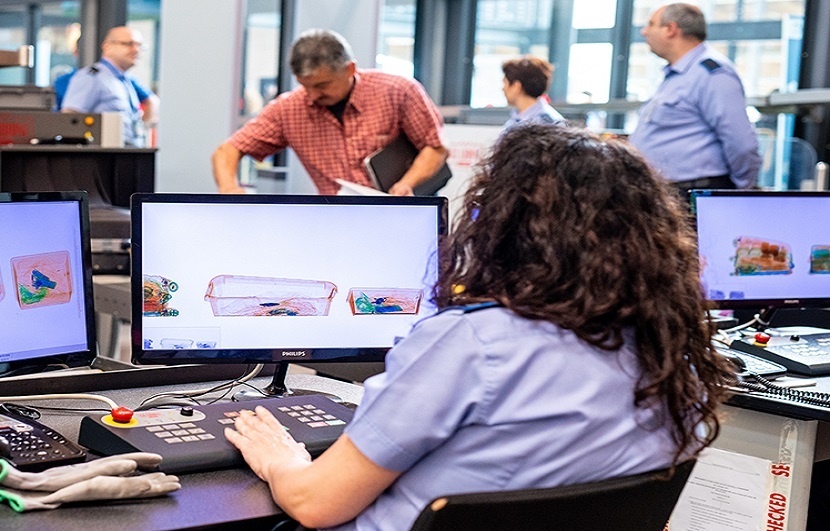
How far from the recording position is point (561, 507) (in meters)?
1.15

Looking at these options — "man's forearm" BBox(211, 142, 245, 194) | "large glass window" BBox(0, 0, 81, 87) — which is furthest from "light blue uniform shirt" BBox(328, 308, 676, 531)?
"large glass window" BBox(0, 0, 81, 87)

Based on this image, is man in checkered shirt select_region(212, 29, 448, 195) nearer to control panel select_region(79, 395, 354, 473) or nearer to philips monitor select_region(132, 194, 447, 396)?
philips monitor select_region(132, 194, 447, 396)

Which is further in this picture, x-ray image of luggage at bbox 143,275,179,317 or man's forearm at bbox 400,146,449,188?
man's forearm at bbox 400,146,449,188

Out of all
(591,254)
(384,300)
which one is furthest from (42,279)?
(591,254)

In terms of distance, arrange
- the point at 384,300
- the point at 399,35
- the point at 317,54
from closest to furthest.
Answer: the point at 384,300
the point at 317,54
the point at 399,35

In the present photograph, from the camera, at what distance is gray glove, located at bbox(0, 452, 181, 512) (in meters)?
1.37

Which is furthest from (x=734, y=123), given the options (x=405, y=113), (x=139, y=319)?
(x=139, y=319)

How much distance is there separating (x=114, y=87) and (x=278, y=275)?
4769 mm

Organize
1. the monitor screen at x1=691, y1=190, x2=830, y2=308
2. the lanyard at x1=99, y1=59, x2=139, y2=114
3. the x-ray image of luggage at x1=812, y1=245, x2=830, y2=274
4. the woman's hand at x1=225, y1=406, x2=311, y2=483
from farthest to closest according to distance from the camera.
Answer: the lanyard at x1=99, y1=59, x2=139, y2=114, the x-ray image of luggage at x1=812, y1=245, x2=830, y2=274, the monitor screen at x1=691, y1=190, x2=830, y2=308, the woman's hand at x1=225, y1=406, x2=311, y2=483

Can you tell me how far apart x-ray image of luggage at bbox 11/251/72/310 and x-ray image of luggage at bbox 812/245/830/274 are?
180cm

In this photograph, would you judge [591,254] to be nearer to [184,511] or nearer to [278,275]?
[184,511]

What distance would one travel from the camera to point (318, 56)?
3.63 metres

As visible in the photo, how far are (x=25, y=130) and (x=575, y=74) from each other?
172 inches

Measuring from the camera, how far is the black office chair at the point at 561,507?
3.65ft
